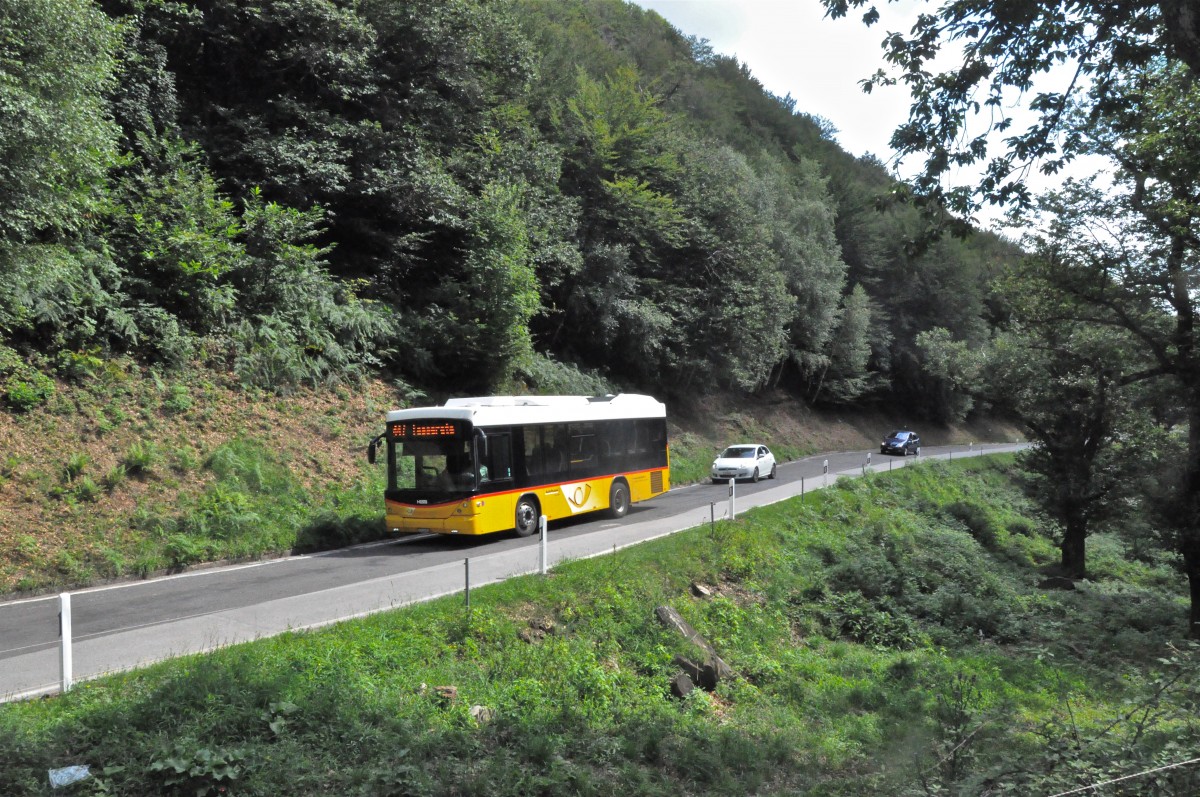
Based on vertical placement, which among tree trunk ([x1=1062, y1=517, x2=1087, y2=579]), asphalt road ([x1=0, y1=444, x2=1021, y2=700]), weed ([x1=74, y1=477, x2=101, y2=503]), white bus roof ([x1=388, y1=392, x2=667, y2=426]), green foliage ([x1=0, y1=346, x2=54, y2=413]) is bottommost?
tree trunk ([x1=1062, y1=517, x2=1087, y2=579])

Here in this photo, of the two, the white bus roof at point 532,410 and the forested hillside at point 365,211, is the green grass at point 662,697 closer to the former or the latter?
the white bus roof at point 532,410

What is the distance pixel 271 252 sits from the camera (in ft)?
73.2

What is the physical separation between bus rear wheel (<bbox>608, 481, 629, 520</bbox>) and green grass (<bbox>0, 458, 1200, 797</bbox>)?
382 cm

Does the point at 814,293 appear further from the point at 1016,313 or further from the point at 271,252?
the point at 271,252

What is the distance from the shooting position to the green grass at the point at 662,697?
Result: 651cm

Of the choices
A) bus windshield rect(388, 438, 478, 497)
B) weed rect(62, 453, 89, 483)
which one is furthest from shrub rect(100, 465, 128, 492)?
bus windshield rect(388, 438, 478, 497)

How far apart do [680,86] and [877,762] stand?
2908 inches

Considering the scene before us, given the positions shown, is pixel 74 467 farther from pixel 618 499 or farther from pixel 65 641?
pixel 618 499

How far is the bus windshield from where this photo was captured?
16.5 m

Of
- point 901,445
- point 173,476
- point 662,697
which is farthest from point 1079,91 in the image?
point 901,445

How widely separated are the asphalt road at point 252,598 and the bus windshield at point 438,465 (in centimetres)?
131

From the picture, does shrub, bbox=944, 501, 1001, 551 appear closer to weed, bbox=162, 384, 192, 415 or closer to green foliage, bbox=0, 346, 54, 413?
weed, bbox=162, 384, 192, 415

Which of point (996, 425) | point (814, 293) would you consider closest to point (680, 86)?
point (814, 293)

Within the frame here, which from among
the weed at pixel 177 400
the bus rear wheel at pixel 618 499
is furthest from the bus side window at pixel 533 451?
the weed at pixel 177 400
